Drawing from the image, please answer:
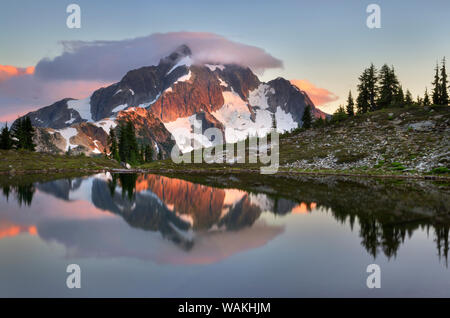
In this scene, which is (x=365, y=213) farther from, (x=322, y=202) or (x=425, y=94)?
(x=425, y=94)

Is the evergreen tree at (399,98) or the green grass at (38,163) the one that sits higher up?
the evergreen tree at (399,98)

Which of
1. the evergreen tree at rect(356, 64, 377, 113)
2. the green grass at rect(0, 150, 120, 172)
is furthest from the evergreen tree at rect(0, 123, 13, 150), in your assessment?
the evergreen tree at rect(356, 64, 377, 113)

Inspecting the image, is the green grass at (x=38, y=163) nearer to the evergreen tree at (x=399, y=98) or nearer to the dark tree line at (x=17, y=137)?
the dark tree line at (x=17, y=137)

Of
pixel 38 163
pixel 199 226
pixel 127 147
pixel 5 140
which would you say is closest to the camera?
pixel 199 226

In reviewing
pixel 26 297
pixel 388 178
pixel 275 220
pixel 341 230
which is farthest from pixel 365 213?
pixel 388 178

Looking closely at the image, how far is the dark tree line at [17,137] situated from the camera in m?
96.0

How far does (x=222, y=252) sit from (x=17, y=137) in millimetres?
114990

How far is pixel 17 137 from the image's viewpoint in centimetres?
10194

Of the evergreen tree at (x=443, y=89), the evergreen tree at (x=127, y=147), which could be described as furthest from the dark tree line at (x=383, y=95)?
the evergreen tree at (x=127, y=147)

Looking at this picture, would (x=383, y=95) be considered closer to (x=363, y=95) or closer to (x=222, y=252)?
(x=363, y=95)

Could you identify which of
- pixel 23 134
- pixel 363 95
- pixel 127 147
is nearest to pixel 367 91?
pixel 363 95

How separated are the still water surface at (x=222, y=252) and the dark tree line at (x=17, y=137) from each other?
9296cm

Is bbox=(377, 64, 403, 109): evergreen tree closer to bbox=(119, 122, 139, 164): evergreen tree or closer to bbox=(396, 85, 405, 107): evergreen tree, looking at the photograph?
bbox=(396, 85, 405, 107): evergreen tree

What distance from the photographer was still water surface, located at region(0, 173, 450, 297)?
9.02 metres
